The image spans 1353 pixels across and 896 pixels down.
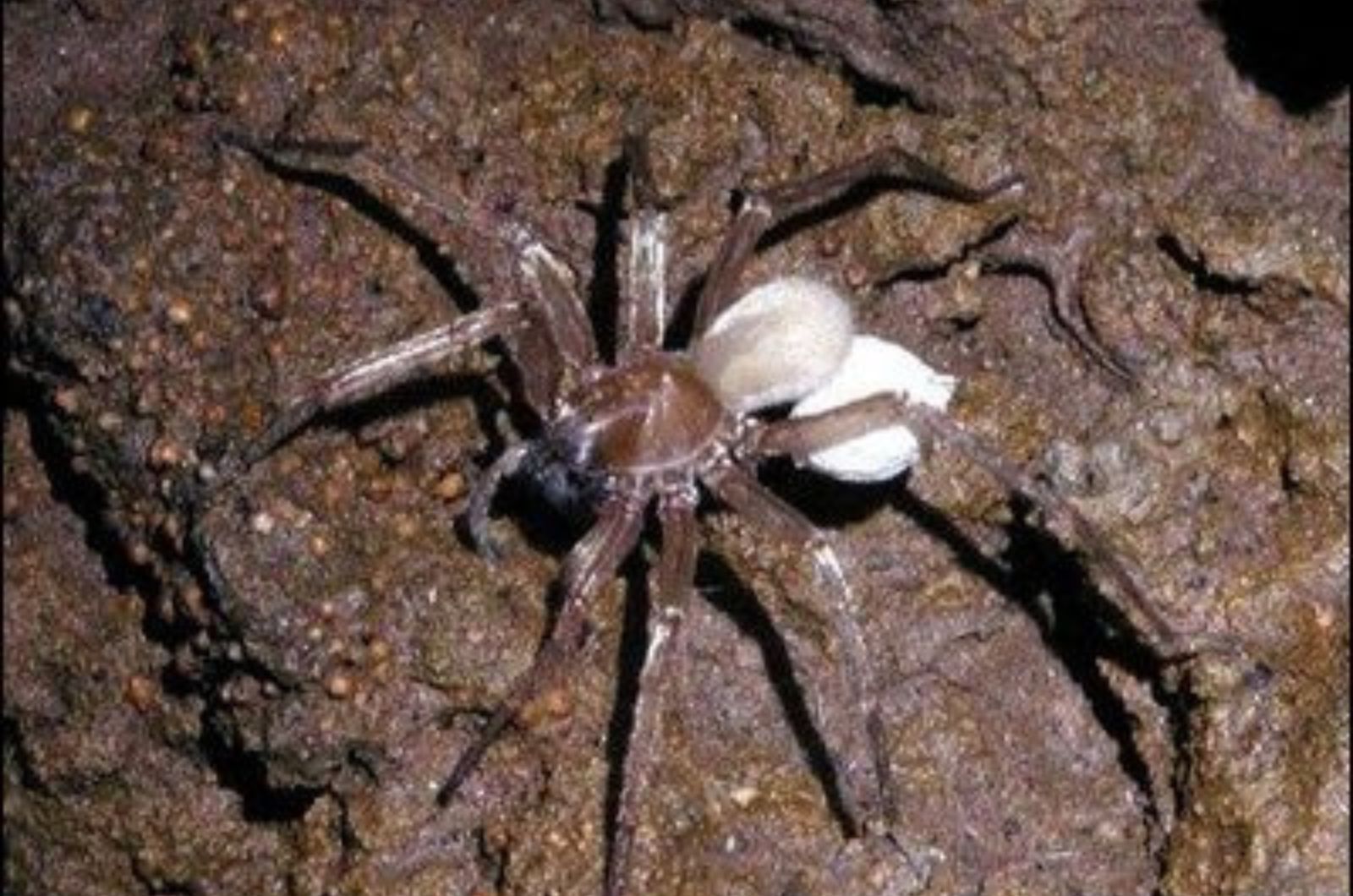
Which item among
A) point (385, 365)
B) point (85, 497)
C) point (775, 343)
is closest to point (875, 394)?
point (775, 343)

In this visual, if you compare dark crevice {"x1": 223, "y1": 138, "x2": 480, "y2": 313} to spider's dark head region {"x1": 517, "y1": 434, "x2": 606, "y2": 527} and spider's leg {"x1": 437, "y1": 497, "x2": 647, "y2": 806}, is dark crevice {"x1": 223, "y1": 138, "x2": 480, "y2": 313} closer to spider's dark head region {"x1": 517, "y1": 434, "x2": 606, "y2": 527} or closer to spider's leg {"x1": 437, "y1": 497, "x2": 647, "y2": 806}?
spider's dark head region {"x1": 517, "y1": 434, "x2": 606, "y2": 527}

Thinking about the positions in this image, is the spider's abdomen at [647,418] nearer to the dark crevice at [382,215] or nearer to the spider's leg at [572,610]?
the spider's leg at [572,610]

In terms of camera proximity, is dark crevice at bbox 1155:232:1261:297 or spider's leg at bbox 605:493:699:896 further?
dark crevice at bbox 1155:232:1261:297

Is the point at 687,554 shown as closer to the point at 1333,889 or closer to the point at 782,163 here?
the point at 782,163

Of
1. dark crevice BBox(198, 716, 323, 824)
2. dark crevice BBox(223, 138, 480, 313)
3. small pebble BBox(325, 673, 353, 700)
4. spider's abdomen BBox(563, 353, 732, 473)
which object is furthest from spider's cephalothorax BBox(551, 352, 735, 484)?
dark crevice BBox(198, 716, 323, 824)

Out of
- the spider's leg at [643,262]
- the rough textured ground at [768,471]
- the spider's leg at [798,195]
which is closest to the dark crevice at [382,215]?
the rough textured ground at [768,471]

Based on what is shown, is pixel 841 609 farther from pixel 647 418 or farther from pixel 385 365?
pixel 385 365

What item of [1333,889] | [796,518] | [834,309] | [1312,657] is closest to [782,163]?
[834,309]
